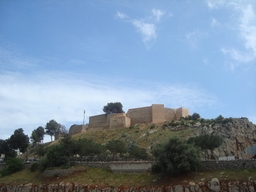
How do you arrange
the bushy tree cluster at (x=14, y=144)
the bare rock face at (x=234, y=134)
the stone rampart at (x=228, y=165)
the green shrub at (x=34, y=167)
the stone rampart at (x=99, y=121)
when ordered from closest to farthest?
1. the stone rampart at (x=228, y=165)
2. the green shrub at (x=34, y=167)
3. the bare rock face at (x=234, y=134)
4. the bushy tree cluster at (x=14, y=144)
5. the stone rampart at (x=99, y=121)

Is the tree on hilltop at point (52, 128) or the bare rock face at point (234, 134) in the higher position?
the tree on hilltop at point (52, 128)

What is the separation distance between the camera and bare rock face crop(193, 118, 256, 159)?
45625 millimetres

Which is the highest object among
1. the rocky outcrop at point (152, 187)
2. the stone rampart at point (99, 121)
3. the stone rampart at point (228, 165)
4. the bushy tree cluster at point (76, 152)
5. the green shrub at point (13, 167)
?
the stone rampart at point (99, 121)

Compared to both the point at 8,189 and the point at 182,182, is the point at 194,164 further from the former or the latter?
the point at 8,189

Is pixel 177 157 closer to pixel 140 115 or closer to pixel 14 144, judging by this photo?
pixel 14 144

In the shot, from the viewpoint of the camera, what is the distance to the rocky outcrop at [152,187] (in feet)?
79.1

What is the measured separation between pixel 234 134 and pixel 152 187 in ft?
87.9

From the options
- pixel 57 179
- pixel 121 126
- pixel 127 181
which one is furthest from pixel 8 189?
pixel 121 126

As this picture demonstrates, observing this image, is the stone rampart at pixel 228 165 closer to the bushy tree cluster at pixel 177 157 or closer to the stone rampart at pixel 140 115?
the bushy tree cluster at pixel 177 157

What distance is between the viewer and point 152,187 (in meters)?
27.6

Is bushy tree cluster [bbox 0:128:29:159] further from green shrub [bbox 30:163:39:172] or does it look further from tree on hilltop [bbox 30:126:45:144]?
green shrub [bbox 30:163:39:172]

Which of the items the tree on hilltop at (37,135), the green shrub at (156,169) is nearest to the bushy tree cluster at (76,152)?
the green shrub at (156,169)

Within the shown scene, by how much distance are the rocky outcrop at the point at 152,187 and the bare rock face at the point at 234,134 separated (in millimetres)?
19015

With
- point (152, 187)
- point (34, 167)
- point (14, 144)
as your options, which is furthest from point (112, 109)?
point (152, 187)
